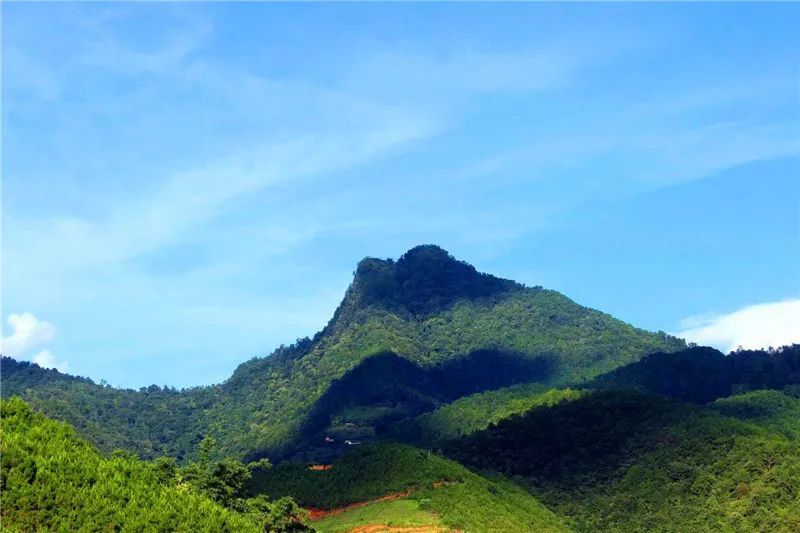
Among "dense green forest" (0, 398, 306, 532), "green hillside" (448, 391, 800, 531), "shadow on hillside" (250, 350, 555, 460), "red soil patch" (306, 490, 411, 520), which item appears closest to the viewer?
"dense green forest" (0, 398, 306, 532)

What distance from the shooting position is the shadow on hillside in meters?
154

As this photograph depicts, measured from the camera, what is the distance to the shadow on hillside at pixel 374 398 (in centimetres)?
15438

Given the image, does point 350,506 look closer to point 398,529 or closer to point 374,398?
point 398,529

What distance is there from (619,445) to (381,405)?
8144 centimetres

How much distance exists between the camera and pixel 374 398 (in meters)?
170

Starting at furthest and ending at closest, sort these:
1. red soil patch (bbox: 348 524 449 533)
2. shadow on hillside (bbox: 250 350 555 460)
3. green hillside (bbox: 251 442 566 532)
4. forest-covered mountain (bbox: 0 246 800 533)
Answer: shadow on hillside (bbox: 250 350 555 460) < green hillside (bbox: 251 442 566 532) < red soil patch (bbox: 348 524 449 533) < forest-covered mountain (bbox: 0 246 800 533)

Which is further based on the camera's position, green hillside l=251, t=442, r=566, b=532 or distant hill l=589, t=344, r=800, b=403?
distant hill l=589, t=344, r=800, b=403

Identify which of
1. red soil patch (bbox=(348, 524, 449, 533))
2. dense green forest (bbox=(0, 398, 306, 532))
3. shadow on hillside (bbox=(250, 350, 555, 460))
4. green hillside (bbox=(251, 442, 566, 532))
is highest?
shadow on hillside (bbox=(250, 350, 555, 460))

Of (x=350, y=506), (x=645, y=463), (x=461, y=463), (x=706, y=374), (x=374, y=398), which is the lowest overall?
(x=350, y=506)

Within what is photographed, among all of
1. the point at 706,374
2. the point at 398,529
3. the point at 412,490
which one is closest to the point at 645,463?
the point at 412,490

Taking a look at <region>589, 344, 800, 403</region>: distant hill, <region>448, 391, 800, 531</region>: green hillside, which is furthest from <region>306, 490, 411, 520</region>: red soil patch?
<region>589, 344, 800, 403</region>: distant hill

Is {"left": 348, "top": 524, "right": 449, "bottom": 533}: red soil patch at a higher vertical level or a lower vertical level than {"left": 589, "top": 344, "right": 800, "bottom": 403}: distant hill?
lower

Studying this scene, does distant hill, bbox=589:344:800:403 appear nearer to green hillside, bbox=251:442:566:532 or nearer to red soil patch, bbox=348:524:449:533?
green hillside, bbox=251:442:566:532

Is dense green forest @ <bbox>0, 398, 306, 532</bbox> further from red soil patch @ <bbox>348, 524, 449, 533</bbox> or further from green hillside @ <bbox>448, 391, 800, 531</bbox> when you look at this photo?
green hillside @ <bbox>448, 391, 800, 531</bbox>
